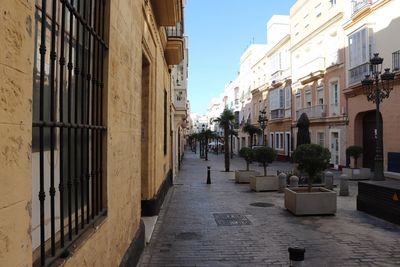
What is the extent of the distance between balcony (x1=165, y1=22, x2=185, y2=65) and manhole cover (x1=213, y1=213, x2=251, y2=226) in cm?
669

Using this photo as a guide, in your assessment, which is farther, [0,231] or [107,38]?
[107,38]

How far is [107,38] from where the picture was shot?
4055mm

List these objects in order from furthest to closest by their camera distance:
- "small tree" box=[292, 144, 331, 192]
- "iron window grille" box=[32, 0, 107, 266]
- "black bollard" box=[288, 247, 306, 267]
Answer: "small tree" box=[292, 144, 331, 192] < "black bollard" box=[288, 247, 306, 267] < "iron window grille" box=[32, 0, 107, 266]

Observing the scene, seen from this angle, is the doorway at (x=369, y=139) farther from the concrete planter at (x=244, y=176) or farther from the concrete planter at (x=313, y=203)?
the concrete planter at (x=313, y=203)

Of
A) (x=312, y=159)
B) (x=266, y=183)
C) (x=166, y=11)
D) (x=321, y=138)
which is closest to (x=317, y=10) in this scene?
(x=321, y=138)

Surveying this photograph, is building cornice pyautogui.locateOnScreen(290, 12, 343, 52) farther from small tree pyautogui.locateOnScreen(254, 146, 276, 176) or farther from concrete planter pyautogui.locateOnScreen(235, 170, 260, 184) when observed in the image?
small tree pyautogui.locateOnScreen(254, 146, 276, 176)

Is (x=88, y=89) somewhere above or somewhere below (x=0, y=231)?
above

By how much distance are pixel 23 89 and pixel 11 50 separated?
0.70 ft

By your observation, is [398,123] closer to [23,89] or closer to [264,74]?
[23,89]

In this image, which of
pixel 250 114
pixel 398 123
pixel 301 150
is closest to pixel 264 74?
pixel 250 114

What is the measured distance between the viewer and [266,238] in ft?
25.2

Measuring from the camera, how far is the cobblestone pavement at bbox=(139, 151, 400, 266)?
6289mm

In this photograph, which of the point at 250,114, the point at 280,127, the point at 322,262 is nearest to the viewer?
the point at 322,262

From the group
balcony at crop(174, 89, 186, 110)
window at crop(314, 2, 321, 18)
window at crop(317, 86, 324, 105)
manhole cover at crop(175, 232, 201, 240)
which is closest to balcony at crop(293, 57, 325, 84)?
window at crop(317, 86, 324, 105)
